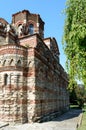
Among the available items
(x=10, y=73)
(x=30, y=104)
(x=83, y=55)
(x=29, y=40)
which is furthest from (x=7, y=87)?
(x=83, y=55)

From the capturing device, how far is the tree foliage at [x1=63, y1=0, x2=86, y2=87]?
491 inches

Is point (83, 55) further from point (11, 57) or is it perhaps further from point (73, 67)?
point (11, 57)

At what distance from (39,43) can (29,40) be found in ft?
3.84

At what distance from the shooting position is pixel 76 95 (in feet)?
195

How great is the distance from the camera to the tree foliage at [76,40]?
12.5 metres

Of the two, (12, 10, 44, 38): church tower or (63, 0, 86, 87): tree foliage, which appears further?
(12, 10, 44, 38): church tower

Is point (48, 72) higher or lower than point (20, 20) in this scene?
lower

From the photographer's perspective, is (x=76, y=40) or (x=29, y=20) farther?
(x=29, y=20)

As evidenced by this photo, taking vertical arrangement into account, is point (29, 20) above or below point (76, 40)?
above

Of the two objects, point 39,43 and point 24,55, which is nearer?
point 24,55

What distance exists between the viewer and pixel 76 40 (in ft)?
41.3

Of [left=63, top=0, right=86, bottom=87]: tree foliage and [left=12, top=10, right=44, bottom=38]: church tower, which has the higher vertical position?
[left=12, top=10, right=44, bottom=38]: church tower

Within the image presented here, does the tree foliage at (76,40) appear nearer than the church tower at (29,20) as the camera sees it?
Yes

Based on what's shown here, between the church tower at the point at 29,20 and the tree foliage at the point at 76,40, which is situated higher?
the church tower at the point at 29,20
